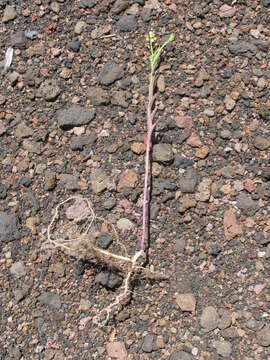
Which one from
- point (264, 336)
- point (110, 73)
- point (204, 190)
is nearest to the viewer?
point (264, 336)

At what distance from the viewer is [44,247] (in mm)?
2102

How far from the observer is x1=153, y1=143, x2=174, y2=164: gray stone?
2.09 metres

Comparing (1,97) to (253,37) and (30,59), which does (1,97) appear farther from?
(253,37)

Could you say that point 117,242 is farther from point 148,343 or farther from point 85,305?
point 148,343

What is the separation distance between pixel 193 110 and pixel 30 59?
0.75 meters

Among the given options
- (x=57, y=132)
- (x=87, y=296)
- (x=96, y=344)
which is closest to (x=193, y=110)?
(x=57, y=132)

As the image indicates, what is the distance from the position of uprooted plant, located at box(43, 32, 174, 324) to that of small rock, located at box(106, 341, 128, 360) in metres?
0.10

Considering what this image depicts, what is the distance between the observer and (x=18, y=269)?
2.09 m

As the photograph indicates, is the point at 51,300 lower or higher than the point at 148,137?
lower

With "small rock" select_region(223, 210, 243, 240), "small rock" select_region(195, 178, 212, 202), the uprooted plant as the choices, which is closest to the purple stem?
the uprooted plant

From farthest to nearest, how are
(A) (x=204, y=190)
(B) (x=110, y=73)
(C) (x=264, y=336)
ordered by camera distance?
(B) (x=110, y=73)
(A) (x=204, y=190)
(C) (x=264, y=336)

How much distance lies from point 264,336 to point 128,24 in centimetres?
140

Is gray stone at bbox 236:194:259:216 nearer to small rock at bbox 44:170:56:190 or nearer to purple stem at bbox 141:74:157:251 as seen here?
purple stem at bbox 141:74:157:251

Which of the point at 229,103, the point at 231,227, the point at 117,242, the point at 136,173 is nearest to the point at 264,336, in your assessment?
the point at 231,227
